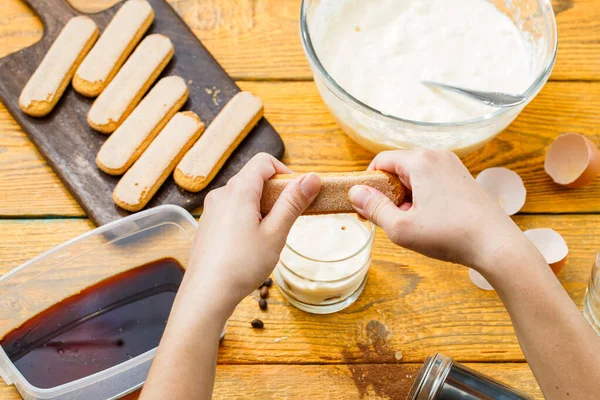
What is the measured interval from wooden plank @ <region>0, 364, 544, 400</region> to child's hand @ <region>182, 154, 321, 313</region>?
308 mm

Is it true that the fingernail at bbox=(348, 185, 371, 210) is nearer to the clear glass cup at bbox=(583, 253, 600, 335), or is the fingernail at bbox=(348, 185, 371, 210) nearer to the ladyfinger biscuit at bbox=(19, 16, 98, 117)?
the clear glass cup at bbox=(583, 253, 600, 335)

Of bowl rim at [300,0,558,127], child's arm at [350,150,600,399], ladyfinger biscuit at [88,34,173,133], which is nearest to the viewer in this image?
child's arm at [350,150,600,399]

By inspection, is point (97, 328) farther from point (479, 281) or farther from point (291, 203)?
point (479, 281)

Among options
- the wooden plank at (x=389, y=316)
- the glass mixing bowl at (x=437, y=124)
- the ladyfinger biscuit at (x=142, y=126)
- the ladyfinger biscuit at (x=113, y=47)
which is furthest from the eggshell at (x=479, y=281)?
the ladyfinger biscuit at (x=113, y=47)

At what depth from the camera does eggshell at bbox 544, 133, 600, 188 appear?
53.5 inches

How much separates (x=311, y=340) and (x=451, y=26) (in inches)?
25.9

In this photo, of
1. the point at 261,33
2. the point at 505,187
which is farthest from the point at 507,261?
the point at 261,33

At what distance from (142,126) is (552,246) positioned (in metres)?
0.82

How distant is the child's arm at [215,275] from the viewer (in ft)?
3.13

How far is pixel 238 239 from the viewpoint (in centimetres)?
99

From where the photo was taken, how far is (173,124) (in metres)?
1.41

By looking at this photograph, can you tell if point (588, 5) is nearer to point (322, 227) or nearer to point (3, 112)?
point (322, 227)

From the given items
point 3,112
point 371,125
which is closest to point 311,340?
point 371,125

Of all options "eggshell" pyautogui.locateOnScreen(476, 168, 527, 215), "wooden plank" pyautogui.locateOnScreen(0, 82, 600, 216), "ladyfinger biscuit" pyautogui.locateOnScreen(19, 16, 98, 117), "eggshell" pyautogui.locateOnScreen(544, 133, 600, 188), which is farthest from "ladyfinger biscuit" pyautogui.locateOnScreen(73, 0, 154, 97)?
"eggshell" pyautogui.locateOnScreen(544, 133, 600, 188)
